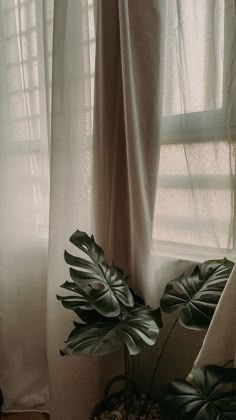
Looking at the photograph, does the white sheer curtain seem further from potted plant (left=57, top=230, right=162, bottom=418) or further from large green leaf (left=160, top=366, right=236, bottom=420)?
large green leaf (left=160, top=366, right=236, bottom=420)

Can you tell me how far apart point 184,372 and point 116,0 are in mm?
1306

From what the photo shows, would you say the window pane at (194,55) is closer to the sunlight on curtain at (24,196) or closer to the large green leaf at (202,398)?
the sunlight on curtain at (24,196)

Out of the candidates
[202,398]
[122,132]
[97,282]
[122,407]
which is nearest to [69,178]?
[122,132]

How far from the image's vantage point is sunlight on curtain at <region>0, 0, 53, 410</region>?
43.4 inches

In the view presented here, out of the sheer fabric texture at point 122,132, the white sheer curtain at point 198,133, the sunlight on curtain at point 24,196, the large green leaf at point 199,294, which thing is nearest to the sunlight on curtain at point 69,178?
the sheer fabric texture at point 122,132

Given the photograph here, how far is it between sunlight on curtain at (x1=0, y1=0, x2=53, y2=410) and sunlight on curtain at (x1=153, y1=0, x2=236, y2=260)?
483 mm

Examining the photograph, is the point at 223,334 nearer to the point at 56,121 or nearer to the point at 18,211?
the point at 56,121

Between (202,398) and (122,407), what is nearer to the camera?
(202,398)

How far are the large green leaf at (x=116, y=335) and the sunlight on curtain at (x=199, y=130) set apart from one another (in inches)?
12.4

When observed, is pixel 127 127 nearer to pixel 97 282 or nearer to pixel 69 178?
pixel 69 178

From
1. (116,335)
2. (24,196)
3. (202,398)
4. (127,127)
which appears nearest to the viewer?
(202,398)

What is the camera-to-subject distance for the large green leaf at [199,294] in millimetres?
720

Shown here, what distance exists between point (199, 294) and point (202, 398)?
0.26 meters

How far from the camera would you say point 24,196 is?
120 centimetres
